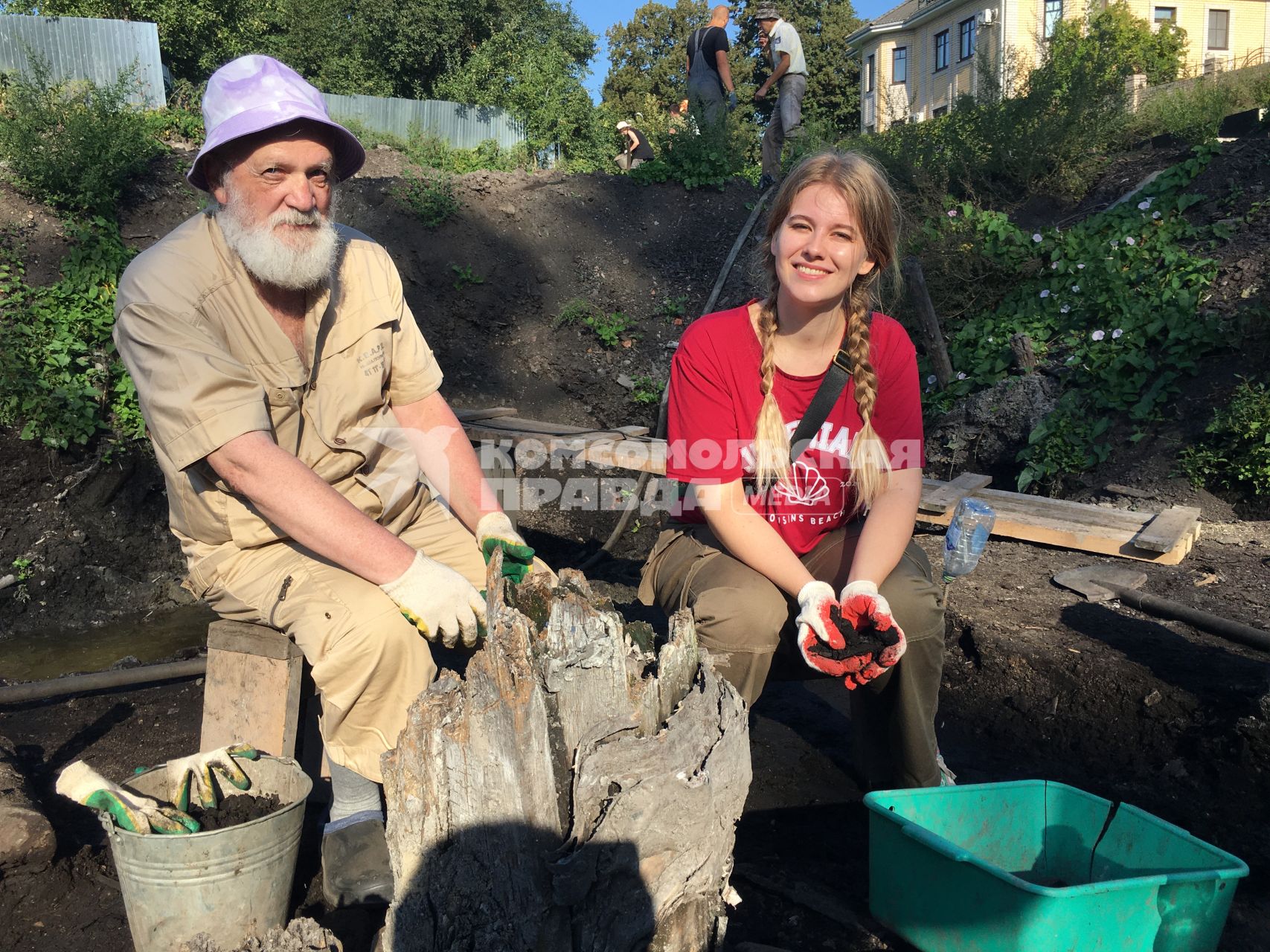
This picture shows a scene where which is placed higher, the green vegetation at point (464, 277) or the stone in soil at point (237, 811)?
the green vegetation at point (464, 277)

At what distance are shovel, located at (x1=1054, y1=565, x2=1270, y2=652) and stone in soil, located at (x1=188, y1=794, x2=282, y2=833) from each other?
10.5 ft

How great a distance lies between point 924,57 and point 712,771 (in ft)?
104

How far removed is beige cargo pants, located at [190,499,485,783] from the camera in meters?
2.14

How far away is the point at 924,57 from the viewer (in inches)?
1135

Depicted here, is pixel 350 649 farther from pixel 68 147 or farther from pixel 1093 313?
pixel 68 147

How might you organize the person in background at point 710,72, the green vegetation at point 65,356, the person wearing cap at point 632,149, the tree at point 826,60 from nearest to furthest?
the green vegetation at point 65,356 → the person in background at point 710,72 → the person wearing cap at point 632,149 → the tree at point 826,60

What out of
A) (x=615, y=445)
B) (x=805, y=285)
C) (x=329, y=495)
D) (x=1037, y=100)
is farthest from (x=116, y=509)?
(x=1037, y=100)

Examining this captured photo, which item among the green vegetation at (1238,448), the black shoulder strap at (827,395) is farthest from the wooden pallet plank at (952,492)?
the black shoulder strap at (827,395)

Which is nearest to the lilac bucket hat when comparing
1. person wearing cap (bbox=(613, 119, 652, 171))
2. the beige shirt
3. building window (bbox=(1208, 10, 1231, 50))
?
the beige shirt

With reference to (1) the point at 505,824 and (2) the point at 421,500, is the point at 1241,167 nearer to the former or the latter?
(2) the point at 421,500

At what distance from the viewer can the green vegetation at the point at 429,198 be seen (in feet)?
30.5

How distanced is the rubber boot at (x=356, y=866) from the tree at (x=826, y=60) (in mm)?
34529

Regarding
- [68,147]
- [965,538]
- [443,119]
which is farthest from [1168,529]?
[443,119]

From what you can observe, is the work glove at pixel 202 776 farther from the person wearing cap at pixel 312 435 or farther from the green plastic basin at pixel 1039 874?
the green plastic basin at pixel 1039 874
